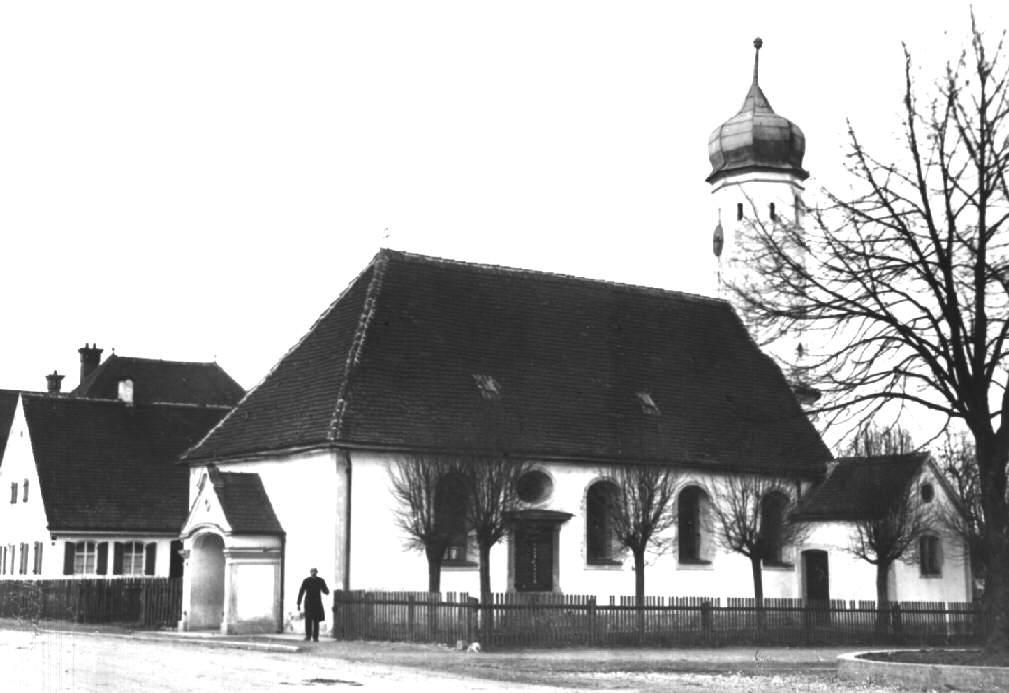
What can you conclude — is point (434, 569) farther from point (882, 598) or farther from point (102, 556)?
point (102, 556)

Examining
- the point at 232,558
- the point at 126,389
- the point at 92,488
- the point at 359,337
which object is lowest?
the point at 232,558

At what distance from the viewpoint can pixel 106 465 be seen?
161 feet

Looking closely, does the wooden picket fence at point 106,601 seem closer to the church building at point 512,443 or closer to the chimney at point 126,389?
the church building at point 512,443

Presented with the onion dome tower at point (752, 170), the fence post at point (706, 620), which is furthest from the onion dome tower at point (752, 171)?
the fence post at point (706, 620)

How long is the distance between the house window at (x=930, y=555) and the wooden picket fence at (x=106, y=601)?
2135 cm

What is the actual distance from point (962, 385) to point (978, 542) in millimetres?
19970

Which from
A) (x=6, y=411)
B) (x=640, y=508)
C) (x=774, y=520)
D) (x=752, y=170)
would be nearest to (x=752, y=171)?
(x=752, y=170)

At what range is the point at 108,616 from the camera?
1526 inches

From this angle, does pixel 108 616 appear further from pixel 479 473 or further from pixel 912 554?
pixel 912 554

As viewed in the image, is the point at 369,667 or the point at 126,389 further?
the point at 126,389

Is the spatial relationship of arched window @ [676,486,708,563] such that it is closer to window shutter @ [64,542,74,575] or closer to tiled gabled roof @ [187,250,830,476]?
tiled gabled roof @ [187,250,830,476]

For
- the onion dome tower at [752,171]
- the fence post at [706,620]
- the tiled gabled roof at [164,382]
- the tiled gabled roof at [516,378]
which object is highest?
the onion dome tower at [752,171]

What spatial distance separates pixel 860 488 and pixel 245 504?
17761 millimetres

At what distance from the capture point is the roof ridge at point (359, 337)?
33375 millimetres
